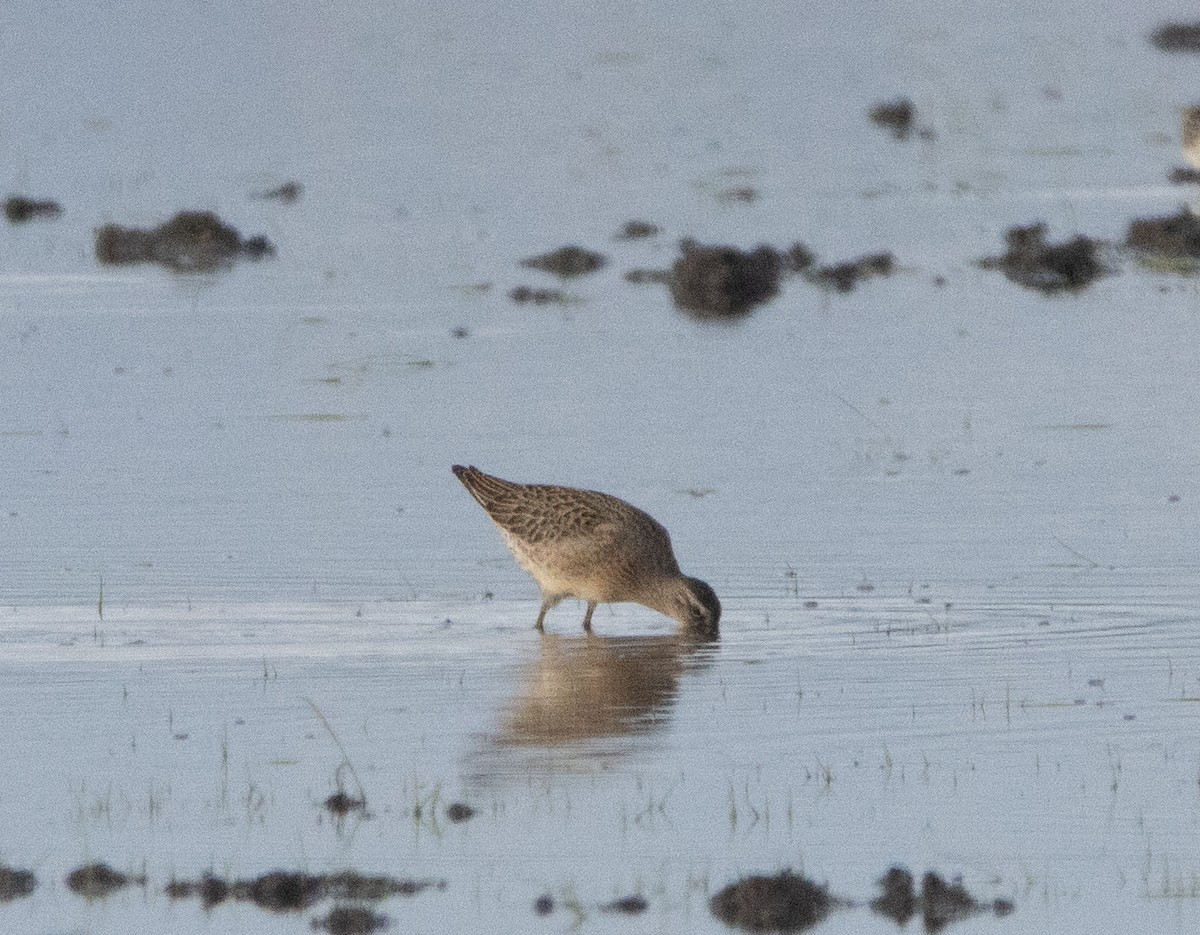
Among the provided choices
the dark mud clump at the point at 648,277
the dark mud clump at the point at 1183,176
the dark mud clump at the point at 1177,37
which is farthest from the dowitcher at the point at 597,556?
the dark mud clump at the point at 1177,37

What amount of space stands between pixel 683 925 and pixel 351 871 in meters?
1.15

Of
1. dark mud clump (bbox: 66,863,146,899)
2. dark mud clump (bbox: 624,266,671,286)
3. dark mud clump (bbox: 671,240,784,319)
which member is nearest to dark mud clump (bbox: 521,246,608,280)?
dark mud clump (bbox: 624,266,671,286)

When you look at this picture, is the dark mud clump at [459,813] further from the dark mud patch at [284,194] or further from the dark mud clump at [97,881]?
the dark mud patch at [284,194]

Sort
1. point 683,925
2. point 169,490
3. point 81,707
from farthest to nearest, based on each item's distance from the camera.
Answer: point 169,490, point 81,707, point 683,925

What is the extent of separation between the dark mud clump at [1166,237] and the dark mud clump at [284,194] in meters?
9.65

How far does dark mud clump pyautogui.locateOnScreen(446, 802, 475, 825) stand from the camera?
1077 cm

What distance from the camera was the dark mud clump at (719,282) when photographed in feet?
84.7

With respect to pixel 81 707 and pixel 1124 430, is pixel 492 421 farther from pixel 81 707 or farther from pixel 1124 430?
pixel 81 707

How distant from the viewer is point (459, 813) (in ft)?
35.4

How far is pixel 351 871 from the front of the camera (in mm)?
10062

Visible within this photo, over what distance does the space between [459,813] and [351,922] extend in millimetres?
1314

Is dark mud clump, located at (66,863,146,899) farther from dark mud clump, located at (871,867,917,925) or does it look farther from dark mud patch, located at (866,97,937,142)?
dark mud patch, located at (866,97,937,142)

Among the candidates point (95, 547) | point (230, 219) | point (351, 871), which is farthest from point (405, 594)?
point (230, 219)

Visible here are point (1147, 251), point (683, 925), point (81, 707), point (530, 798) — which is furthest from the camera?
point (1147, 251)
